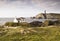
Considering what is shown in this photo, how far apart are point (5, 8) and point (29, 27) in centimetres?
71

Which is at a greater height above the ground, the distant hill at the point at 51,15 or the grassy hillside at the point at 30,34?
the distant hill at the point at 51,15

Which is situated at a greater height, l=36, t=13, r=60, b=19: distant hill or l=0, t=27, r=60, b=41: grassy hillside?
l=36, t=13, r=60, b=19: distant hill

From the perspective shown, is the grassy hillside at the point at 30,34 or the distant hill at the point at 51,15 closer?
the grassy hillside at the point at 30,34

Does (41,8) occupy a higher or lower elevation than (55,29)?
higher

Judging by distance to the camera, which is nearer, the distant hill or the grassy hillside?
the grassy hillside

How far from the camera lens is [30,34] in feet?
9.60

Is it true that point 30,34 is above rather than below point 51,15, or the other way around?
below

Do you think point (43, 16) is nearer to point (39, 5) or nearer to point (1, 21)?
point (39, 5)

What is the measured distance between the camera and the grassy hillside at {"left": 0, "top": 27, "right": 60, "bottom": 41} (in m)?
2.88

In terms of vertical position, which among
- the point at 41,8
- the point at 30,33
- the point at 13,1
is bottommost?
the point at 30,33

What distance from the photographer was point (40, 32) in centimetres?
294

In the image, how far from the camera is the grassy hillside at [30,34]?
9.43 feet

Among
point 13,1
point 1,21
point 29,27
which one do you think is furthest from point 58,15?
point 1,21

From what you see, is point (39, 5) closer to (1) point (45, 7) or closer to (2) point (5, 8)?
(1) point (45, 7)
